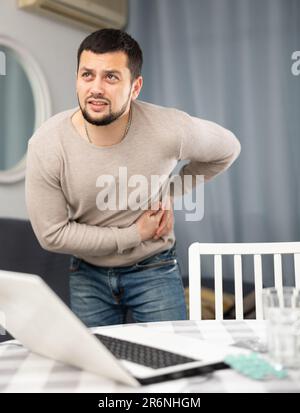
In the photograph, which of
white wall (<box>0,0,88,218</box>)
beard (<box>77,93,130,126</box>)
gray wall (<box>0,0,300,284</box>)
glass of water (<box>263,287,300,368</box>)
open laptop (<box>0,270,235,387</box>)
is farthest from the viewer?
gray wall (<box>0,0,300,284</box>)

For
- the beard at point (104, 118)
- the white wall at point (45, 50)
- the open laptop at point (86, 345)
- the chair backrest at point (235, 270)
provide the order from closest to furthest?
the open laptop at point (86, 345), the chair backrest at point (235, 270), the beard at point (104, 118), the white wall at point (45, 50)

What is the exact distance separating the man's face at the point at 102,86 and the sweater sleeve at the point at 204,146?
207 mm

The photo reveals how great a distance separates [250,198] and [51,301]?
2526mm

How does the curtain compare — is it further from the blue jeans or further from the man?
the blue jeans

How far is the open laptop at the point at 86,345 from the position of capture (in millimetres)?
717

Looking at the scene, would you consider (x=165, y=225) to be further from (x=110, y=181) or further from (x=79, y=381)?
(x=79, y=381)

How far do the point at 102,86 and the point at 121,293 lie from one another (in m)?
0.61

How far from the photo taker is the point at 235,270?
147cm

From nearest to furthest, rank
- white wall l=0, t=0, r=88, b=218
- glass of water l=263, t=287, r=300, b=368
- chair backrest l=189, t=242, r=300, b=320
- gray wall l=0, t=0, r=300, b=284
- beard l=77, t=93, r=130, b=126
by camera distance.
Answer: glass of water l=263, t=287, r=300, b=368, chair backrest l=189, t=242, r=300, b=320, beard l=77, t=93, r=130, b=126, white wall l=0, t=0, r=88, b=218, gray wall l=0, t=0, r=300, b=284

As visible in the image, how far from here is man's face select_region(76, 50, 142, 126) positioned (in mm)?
1549

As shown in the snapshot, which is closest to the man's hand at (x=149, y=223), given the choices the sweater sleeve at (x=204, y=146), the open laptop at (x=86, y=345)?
the sweater sleeve at (x=204, y=146)

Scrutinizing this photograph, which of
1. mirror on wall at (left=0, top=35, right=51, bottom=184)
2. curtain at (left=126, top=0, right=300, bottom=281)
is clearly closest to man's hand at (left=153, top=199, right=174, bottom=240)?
mirror on wall at (left=0, top=35, right=51, bottom=184)

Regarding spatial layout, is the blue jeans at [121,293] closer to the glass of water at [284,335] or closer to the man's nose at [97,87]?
the man's nose at [97,87]

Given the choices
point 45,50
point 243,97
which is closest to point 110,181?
point 45,50
